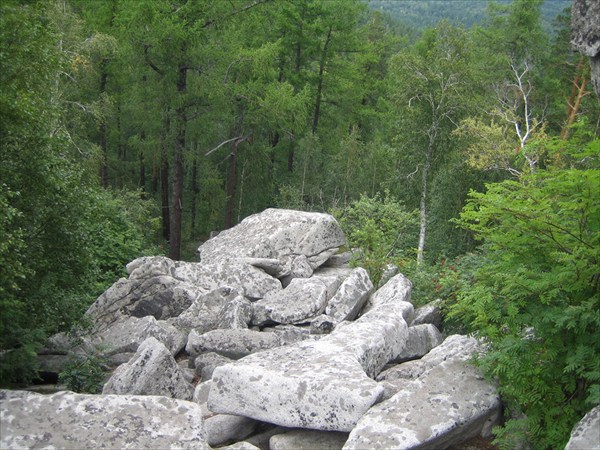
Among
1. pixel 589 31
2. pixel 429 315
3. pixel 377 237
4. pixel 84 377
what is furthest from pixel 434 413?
pixel 377 237

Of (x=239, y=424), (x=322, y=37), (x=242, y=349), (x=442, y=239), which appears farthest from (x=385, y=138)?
(x=239, y=424)

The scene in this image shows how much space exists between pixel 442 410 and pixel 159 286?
7.70m

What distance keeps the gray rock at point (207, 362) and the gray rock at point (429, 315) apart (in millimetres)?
3111

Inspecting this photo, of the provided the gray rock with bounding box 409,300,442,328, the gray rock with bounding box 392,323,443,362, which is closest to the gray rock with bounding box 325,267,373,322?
the gray rock with bounding box 409,300,442,328

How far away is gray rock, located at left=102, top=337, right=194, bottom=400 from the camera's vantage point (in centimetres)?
764

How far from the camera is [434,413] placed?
243 inches

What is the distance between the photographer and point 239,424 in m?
6.82

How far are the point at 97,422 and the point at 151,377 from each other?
1.86 metres

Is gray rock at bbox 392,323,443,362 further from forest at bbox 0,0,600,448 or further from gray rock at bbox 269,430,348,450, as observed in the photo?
gray rock at bbox 269,430,348,450

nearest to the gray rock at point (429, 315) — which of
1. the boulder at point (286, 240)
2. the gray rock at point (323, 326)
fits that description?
the gray rock at point (323, 326)

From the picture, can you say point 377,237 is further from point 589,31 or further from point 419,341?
point 589,31

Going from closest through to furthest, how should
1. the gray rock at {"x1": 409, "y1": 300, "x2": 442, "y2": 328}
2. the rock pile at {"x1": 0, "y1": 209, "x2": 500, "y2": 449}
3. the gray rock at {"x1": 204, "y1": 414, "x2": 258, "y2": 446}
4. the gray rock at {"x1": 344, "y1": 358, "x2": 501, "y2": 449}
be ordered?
the gray rock at {"x1": 344, "y1": 358, "x2": 501, "y2": 449}, the rock pile at {"x1": 0, "y1": 209, "x2": 500, "y2": 449}, the gray rock at {"x1": 204, "y1": 414, "x2": 258, "y2": 446}, the gray rock at {"x1": 409, "y1": 300, "x2": 442, "y2": 328}

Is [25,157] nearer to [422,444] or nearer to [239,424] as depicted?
[239,424]

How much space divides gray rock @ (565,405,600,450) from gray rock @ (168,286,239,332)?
678cm
